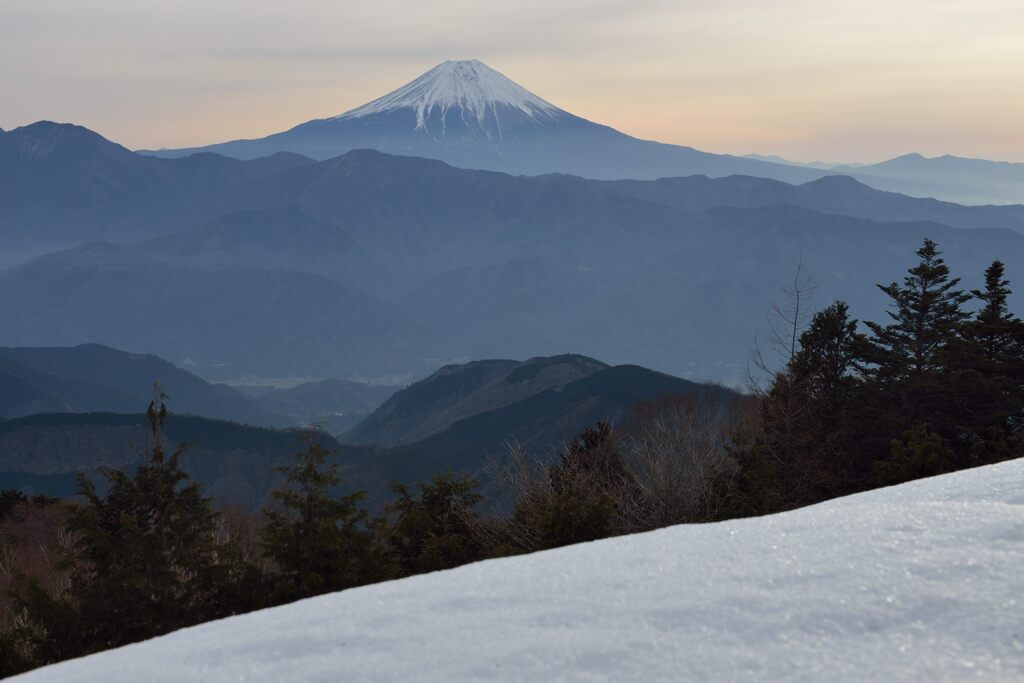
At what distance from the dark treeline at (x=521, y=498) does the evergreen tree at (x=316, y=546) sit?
0.03m

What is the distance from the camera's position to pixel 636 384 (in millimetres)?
136500

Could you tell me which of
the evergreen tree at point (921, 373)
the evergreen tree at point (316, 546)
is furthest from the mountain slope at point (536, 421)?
the evergreen tree at point (316, 546)

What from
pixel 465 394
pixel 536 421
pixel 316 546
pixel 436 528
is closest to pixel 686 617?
pixel 316 546

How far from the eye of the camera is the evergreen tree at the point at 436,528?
1614cm

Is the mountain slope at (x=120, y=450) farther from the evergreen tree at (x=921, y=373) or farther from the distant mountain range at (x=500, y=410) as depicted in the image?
the evergreen tree at (x=921, y=373)

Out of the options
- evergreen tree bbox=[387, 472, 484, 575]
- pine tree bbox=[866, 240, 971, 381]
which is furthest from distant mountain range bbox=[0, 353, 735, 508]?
evergreen tree bbox=[387, 472, 484, 575]

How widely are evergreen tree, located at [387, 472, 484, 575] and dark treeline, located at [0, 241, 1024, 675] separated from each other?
0.15 ft

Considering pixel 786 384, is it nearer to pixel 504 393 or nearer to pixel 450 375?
pixel 504 393

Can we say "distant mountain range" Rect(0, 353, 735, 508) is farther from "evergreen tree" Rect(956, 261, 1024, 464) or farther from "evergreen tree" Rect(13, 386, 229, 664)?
"evergreen tree" Rect(13, 386, 229, 664)

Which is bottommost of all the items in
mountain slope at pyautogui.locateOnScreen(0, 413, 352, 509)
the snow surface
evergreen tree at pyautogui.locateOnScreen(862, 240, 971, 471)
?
mountain slope at pyautogui.locateOnScreen(0, 413, 352, 509)

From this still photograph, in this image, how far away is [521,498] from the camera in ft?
72.1

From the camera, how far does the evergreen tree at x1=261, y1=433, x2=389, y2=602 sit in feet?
43.0

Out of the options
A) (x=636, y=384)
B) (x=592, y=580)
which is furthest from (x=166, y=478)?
(x=636, y=384)

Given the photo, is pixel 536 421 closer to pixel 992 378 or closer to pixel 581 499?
pixel 992 378
